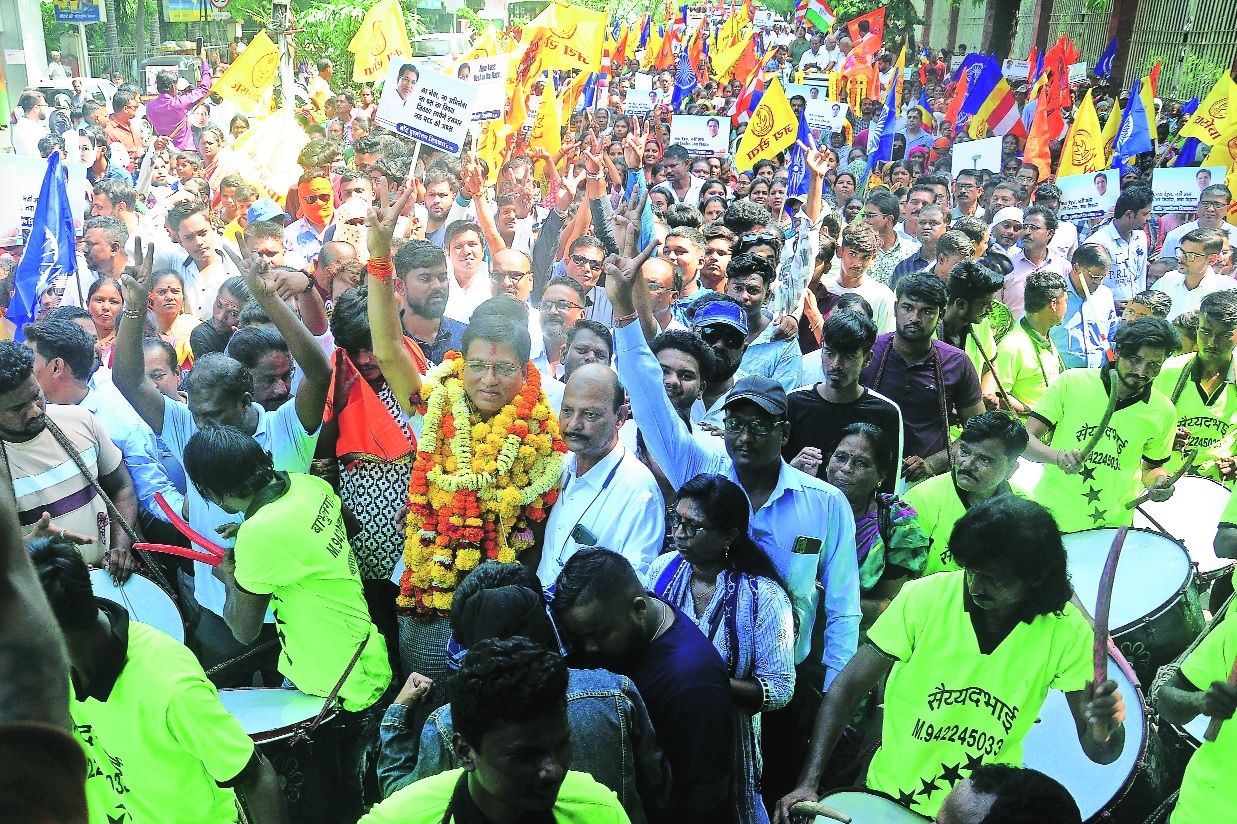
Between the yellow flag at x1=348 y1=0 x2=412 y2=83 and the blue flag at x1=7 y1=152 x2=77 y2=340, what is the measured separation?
4925mm

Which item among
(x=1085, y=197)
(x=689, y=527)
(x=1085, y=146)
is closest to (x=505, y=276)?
(x=689, y=527)

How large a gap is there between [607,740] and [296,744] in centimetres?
130

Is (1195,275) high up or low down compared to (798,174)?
down

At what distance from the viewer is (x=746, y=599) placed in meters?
3.17

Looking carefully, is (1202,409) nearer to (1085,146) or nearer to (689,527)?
(689,527)

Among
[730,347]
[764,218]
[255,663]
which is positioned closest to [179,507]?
[255,663]

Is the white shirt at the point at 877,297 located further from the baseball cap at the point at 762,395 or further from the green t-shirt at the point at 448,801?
the green t-shirt at the point at 448,801

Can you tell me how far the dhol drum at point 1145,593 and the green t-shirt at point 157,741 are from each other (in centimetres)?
288

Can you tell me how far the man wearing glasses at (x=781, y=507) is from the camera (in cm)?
371

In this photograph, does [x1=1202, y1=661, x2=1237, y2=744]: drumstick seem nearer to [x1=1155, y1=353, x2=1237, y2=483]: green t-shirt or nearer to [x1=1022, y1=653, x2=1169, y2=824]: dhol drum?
[x1=1022, y1=653, x2=1169, y2=824]: dhol drum

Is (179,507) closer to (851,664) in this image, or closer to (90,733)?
(90,733)

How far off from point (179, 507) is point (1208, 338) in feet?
16.6

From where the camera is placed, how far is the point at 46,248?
5984mm

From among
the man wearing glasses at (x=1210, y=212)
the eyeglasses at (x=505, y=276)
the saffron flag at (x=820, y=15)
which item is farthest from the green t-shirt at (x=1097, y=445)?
the saffron flag at (x=820, y=15)
